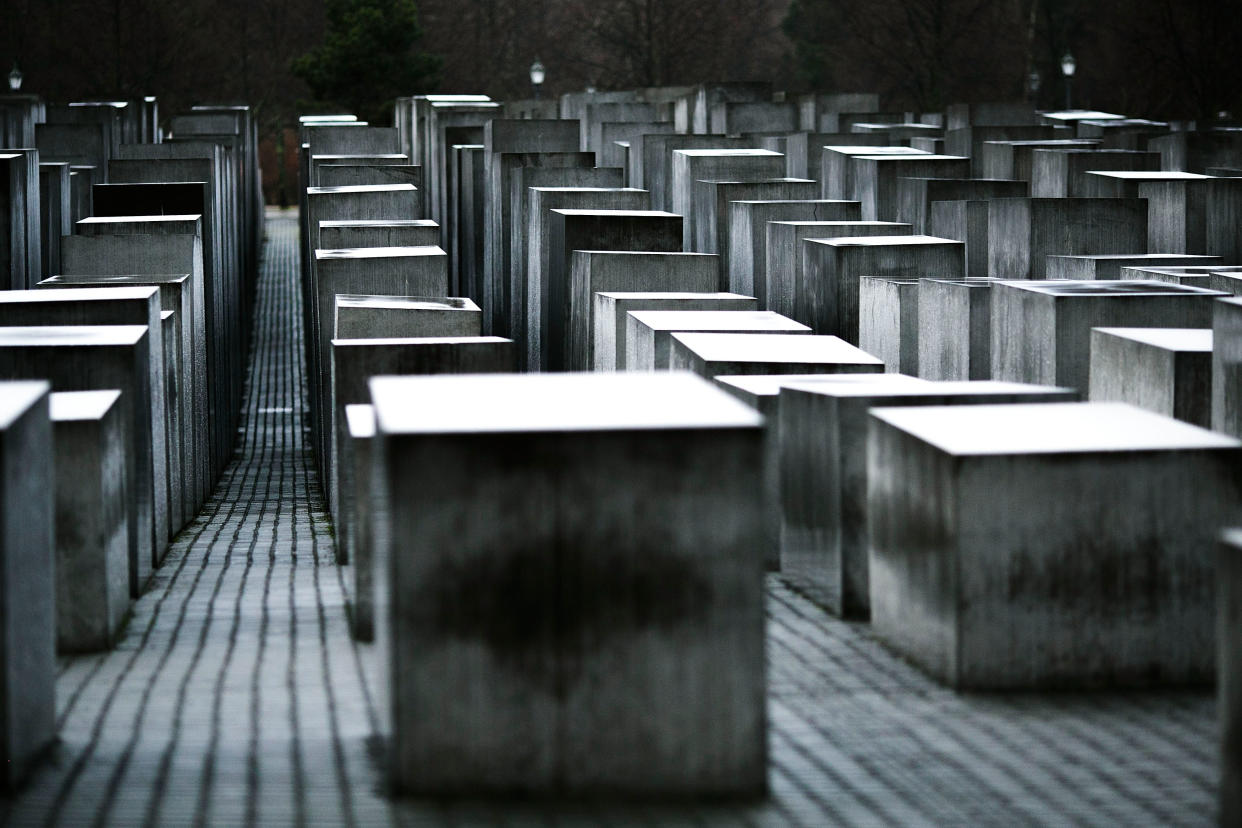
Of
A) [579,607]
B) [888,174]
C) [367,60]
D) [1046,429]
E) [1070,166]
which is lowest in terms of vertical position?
[579,607]

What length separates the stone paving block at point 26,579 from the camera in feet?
17.9

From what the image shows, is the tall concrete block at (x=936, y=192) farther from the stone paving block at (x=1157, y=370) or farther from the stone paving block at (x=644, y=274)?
the stone paving block at (x=1157, y=370)

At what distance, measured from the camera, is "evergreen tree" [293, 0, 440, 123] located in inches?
2117

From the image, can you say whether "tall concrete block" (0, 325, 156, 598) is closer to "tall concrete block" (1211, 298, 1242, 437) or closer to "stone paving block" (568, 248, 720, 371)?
"tall concrete block" (1211, 298, 1242, 437)

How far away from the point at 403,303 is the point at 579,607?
28.3 feet

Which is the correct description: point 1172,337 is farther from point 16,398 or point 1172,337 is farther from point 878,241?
point 16,398

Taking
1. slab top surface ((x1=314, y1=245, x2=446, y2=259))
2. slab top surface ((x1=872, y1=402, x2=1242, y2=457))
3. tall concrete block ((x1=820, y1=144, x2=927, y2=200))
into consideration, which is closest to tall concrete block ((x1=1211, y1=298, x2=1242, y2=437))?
slab top surface ((x1=872, y1=402, x2=1242, y2=457))

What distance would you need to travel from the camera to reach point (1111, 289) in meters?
11.7

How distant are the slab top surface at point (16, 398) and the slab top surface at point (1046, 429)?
321 centimetres

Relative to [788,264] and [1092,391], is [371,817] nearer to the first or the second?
[1092,391]

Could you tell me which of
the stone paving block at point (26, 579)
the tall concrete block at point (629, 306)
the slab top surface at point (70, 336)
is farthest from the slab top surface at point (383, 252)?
the stone paving block at point (26, 579)

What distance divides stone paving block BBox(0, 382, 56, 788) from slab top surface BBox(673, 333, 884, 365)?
16.1 feet

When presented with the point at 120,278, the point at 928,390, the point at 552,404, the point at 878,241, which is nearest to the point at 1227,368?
the point at 928,390

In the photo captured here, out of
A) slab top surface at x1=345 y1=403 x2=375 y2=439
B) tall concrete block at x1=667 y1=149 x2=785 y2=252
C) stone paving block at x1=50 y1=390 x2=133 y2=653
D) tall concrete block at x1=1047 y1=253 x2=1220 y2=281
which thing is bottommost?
stone paving block at x1=50 y1=390 x2=133 y2=653
